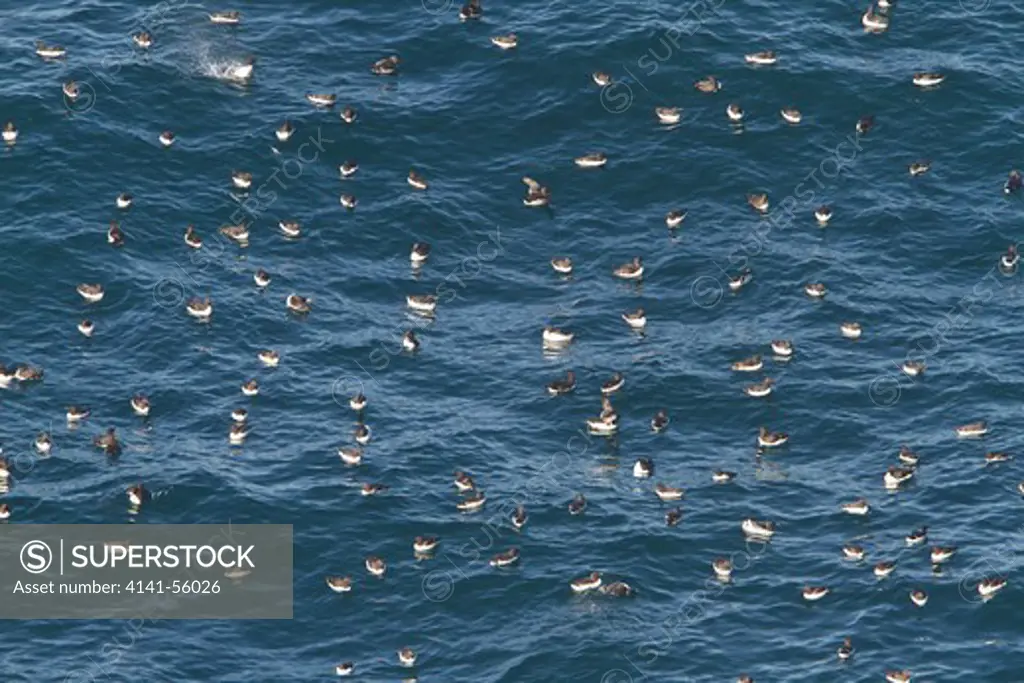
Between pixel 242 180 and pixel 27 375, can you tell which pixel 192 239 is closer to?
Result: pixel 242 180

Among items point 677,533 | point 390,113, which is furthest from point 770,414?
point 390,113

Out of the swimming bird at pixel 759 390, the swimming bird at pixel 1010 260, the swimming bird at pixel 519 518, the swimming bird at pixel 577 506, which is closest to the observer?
the swimming bird at pixel 519 518

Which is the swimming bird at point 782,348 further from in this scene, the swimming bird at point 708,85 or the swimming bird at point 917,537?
the swimming bird at point 708,85

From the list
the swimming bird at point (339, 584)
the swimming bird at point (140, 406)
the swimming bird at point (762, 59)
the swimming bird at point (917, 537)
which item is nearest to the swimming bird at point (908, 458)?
the swimming bird at point (917, 537)

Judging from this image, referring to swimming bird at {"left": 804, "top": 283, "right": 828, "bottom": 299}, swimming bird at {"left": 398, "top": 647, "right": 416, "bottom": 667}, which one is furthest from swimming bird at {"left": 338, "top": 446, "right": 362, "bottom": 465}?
swimming bird at {"left": 804, "top": 283, "right": 828, "bottom": 299}

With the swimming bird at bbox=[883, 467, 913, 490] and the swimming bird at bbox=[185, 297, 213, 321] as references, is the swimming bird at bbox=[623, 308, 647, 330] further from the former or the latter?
the swimming bird at bbox=[185, 297, 213, 321]

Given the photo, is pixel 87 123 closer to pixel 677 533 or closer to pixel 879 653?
pixel 677 533
